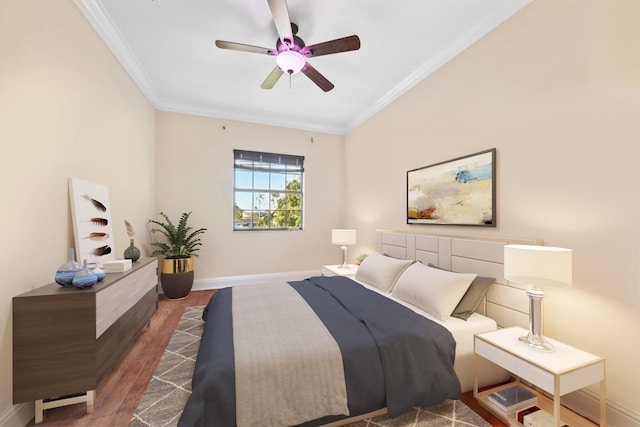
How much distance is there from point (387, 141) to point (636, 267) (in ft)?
9.36

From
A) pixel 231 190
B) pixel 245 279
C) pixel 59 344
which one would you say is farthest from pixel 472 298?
pixel 231 190

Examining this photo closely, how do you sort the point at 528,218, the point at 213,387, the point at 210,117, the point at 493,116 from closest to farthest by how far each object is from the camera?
the point at 213,387
the point at 528,218
the point at 493,116
the point at 210,117

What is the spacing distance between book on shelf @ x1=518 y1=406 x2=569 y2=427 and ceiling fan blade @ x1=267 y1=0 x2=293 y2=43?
312 cm

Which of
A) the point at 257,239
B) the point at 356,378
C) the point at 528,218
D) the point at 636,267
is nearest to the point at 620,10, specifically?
the point at 528,218

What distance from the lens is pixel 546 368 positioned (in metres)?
1.39

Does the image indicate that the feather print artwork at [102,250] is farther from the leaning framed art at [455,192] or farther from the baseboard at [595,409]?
the baseboard at [595,409]

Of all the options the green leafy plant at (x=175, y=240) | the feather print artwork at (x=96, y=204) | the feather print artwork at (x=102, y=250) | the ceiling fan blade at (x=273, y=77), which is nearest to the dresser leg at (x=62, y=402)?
the feather print artwork at (x=102, y=250)

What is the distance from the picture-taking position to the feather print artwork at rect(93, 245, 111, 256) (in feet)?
7.82

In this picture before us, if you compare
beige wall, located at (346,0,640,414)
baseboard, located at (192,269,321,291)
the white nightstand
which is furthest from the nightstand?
baseboard, located at (192,269,321,291)

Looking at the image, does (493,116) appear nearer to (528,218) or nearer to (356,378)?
(528,218)

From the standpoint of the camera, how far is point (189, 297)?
3986mm

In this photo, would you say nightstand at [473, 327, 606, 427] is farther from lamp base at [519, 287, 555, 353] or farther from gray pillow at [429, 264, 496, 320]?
gray pillow at [429, 264, 496, 320]

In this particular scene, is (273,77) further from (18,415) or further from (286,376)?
(18,415)

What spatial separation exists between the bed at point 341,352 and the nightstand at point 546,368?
193 millimetres
